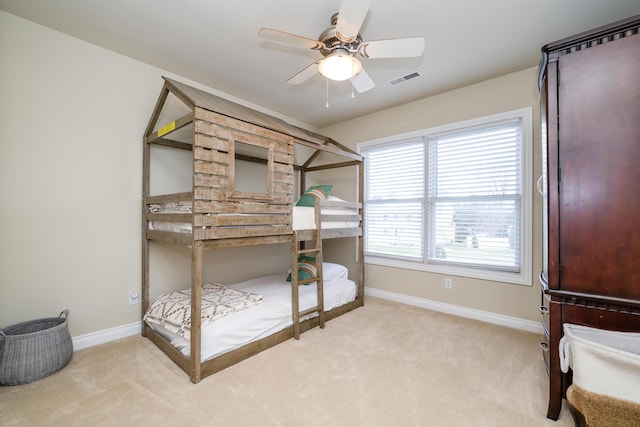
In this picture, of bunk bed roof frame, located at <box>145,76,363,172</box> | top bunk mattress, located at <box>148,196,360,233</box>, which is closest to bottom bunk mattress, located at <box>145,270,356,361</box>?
top bunk mattress, located at <box>148,196,360,233</box>

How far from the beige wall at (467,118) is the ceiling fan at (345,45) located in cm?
122

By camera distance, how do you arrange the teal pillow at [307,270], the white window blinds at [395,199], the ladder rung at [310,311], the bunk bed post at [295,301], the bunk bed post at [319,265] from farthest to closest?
the white window blinds at [395,199], the teal pillow at [307,270], the bunk bed post at [319,265], the ladder rung at [310,311], the bunk bed post at [295,301]

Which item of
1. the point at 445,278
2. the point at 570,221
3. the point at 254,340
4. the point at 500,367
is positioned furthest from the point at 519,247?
the point at 254,340

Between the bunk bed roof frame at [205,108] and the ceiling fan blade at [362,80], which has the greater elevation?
the ceiling fan blade at [362,80]

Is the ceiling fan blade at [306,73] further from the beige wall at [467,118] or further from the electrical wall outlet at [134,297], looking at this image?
the electrical wall outlet at [134,297]

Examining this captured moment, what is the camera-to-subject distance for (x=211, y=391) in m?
1.74

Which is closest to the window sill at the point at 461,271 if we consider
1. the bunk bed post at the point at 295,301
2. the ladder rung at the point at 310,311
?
the ladder rung at the point at 310,311

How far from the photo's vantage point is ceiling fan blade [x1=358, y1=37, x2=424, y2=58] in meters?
1.74

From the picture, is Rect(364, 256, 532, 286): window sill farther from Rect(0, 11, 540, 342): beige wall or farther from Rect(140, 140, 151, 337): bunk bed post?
Rect(140, 140, 151, 337): bunk bed post

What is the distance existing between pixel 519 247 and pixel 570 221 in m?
1.50

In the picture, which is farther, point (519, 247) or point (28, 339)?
point (519, 247)

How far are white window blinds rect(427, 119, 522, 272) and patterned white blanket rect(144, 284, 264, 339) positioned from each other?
2.24 metres

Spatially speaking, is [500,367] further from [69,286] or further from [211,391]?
[69,286]

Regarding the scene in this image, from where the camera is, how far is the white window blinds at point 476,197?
2.83m
